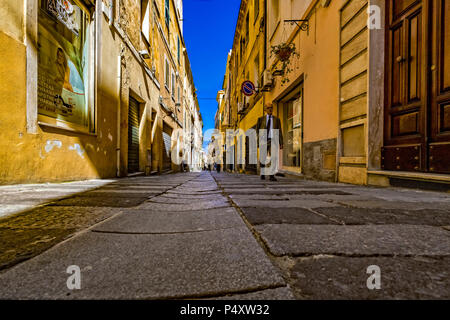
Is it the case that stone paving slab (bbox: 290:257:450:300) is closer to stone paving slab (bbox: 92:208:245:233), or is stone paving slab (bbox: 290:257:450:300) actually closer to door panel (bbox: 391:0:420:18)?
stone paving slab (bbox: 92:208:245:233)

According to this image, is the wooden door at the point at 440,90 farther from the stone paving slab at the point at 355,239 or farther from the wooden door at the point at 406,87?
the stone paving slab at the point at 355,239

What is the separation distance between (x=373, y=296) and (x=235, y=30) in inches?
712

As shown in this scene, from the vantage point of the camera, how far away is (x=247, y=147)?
41.1ft

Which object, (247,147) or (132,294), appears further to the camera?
(247,147)

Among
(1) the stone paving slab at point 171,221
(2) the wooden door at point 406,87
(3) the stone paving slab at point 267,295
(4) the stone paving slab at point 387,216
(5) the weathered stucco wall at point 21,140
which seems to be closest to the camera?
(3) the stone paving slab at point 267,295

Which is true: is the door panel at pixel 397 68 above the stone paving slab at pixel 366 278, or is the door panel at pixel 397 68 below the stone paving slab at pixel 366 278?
above

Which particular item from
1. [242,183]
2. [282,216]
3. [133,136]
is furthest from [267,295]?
[133,136]

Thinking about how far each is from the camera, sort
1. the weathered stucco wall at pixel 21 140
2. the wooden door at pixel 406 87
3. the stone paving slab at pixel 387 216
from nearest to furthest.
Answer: the stone paving slab at pixel 387 216
the weathered stucco wall at pixel 21 140
the wooden door at pixel 406 87

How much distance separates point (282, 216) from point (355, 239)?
1.47ft

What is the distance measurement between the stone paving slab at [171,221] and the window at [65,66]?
2877 millimetres

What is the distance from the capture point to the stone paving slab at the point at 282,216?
47.9 inches

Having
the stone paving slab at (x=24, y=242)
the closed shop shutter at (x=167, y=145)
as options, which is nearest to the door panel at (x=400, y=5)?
the stone paving slab at (x=24, y=242)
